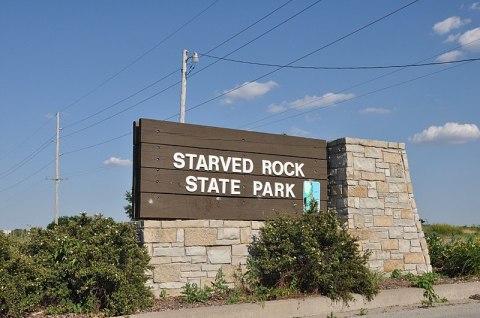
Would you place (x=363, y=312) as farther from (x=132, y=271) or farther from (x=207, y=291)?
(x=132, y=271)

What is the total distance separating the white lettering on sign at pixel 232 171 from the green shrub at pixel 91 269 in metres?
1.92

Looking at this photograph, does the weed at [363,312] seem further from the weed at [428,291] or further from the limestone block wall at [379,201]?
the limestone block wall at [379,201]

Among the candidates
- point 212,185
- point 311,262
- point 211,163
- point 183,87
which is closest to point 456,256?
point 311,262

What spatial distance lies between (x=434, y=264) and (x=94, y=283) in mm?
8641

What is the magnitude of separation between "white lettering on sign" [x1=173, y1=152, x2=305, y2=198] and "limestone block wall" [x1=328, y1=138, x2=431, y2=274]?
3.32 feet

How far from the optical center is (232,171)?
10367mm

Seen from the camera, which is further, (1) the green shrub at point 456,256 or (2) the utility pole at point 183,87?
(2) the utility pole at point 183,87

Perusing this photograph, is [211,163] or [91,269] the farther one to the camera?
[211,163]

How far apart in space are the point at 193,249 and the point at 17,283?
302 centimetres

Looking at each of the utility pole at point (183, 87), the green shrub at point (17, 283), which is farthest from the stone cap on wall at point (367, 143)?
Answer: the utility pole at point (183, 87)

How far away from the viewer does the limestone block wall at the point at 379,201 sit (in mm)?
11516

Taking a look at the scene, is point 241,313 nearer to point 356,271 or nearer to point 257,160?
point 356,271

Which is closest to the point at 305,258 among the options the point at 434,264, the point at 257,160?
the point at 257,160

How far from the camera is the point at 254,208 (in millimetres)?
10492
